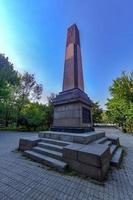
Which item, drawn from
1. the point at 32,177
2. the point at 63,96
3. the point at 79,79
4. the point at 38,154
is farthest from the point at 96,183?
the point at 79,79

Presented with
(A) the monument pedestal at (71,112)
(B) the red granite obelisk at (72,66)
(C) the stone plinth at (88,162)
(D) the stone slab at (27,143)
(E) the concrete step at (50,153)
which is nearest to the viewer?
(C) the stone plinth at (88,162)

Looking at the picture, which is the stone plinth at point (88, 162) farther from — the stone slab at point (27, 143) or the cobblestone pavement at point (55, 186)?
the stone slab at point (27, 143)

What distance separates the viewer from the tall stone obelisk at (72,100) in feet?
22.4

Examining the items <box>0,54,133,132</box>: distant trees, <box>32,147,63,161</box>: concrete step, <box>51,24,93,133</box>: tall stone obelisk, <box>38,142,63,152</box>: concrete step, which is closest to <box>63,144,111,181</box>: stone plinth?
<box>32,147,63,161</box>: concrete step

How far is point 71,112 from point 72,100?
0.65 m

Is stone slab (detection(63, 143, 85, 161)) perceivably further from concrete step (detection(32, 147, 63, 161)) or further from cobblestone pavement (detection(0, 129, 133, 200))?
cobblestone pavement (detection(0, 129, 133, 200))

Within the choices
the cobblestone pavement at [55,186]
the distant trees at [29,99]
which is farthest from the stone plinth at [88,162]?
the distant trees at [29,99]

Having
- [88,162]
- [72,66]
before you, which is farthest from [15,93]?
[88,162]

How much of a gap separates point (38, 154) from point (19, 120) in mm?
15333

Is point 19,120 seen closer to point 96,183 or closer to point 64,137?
point 64,137

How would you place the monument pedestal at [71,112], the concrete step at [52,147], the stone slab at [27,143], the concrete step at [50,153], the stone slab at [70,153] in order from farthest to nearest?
the monument pedestal at [71,112] → the stone slab at [27,143] → the concrete step at [52,147] → the concrete step at [50,153] → the stone slab at [70,153]

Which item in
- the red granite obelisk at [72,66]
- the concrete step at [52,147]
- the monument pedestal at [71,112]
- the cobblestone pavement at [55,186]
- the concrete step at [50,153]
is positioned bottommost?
the cobblestone pavement at [55,186]

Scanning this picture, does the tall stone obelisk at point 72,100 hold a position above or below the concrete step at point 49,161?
above

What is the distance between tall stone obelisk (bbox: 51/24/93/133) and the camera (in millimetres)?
6827
